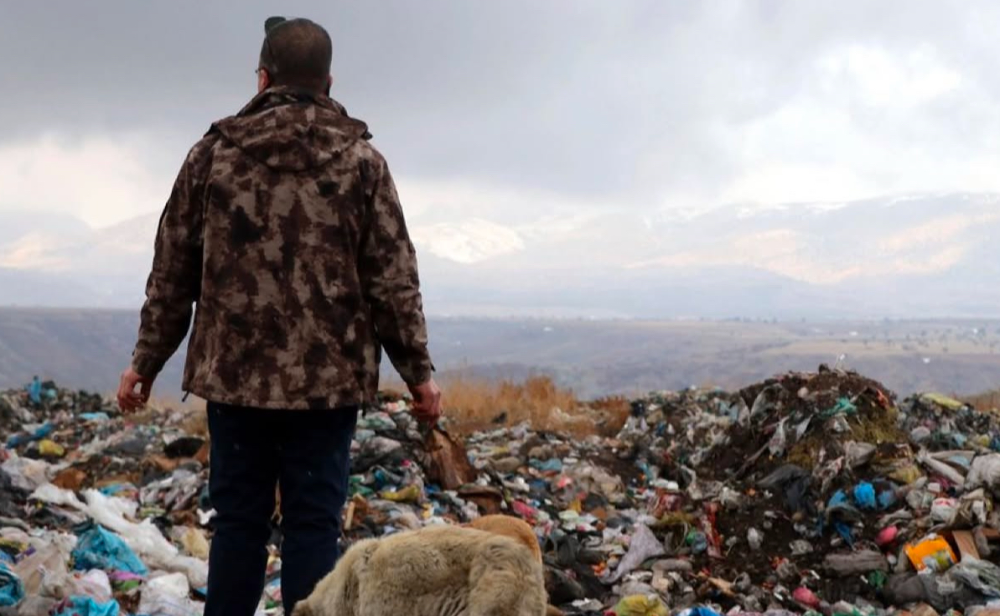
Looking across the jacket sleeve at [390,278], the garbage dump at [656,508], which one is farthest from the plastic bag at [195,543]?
the jacket sleeve at [390,278]

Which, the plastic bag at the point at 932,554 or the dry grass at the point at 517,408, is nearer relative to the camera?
the plastic bag at the point at 932,554

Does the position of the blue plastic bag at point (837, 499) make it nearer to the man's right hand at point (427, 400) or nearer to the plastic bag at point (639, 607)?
the plastic bag at point (639, 607)

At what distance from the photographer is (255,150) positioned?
2.37 metres

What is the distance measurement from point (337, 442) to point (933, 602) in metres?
3.48

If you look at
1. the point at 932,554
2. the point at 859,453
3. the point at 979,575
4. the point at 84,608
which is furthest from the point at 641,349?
the point at 84,608

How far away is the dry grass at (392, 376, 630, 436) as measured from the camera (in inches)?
426

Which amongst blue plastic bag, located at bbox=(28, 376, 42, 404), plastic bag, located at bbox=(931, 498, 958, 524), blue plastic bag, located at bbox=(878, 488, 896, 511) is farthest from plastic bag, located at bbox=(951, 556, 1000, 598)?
blue plastic bag, located at bbox=(28, 376, 42, 404)

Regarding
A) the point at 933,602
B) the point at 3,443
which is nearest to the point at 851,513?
the point at 933,602

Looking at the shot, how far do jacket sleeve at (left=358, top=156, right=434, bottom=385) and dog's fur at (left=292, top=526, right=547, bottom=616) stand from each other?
0.68 metres

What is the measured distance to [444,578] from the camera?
5.77 ft

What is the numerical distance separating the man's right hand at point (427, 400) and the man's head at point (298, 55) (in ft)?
2.69

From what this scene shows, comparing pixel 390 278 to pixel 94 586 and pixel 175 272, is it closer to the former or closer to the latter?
pixel 175 272

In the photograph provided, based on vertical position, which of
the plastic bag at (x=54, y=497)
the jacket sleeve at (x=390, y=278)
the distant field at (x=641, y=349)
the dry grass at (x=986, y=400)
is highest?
the jacket sleeve at (x=390, y=278)

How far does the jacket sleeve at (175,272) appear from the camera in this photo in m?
2.43
